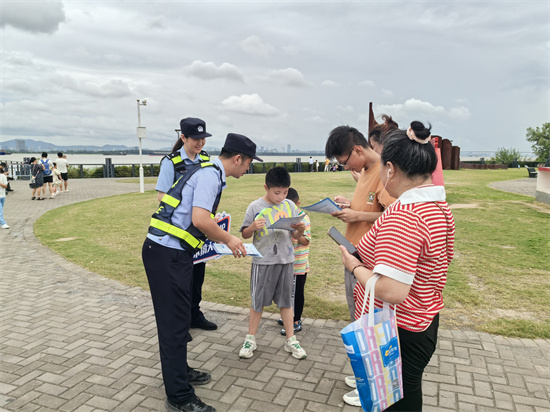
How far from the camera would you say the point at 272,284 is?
379 centimetres

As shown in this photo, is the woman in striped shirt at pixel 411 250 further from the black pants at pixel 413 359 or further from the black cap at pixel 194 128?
the black cap at pixel 194 128

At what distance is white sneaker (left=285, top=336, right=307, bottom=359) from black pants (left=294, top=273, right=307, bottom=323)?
516 mm

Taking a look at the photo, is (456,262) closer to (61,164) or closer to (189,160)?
(189,160)

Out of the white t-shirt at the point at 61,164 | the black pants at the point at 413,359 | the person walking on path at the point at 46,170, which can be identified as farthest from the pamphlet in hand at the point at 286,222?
the white t-shirt at the point at 61,164

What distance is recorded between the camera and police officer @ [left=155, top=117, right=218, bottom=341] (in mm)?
3783

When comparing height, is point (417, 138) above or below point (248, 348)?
above

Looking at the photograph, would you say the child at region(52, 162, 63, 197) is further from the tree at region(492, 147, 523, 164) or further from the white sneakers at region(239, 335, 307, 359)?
the tree at region(492, 147, 523, 164)

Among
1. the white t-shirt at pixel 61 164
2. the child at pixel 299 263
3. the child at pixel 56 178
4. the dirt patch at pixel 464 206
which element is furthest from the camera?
the white t-shirt at pixel 61 164

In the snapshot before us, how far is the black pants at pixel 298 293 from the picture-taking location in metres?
4.23

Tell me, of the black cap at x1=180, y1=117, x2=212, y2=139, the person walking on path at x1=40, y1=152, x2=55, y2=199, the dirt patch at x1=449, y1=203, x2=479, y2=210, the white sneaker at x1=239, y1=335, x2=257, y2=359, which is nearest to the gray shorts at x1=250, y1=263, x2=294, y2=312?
the white sneaker at x1=239, y1=335, x2=257, y2=359

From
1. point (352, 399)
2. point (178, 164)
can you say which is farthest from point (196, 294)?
point (352, 399)

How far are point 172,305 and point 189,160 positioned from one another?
188 centimetres

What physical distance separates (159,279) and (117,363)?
1.47m

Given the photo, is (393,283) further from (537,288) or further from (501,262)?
(501,262)
